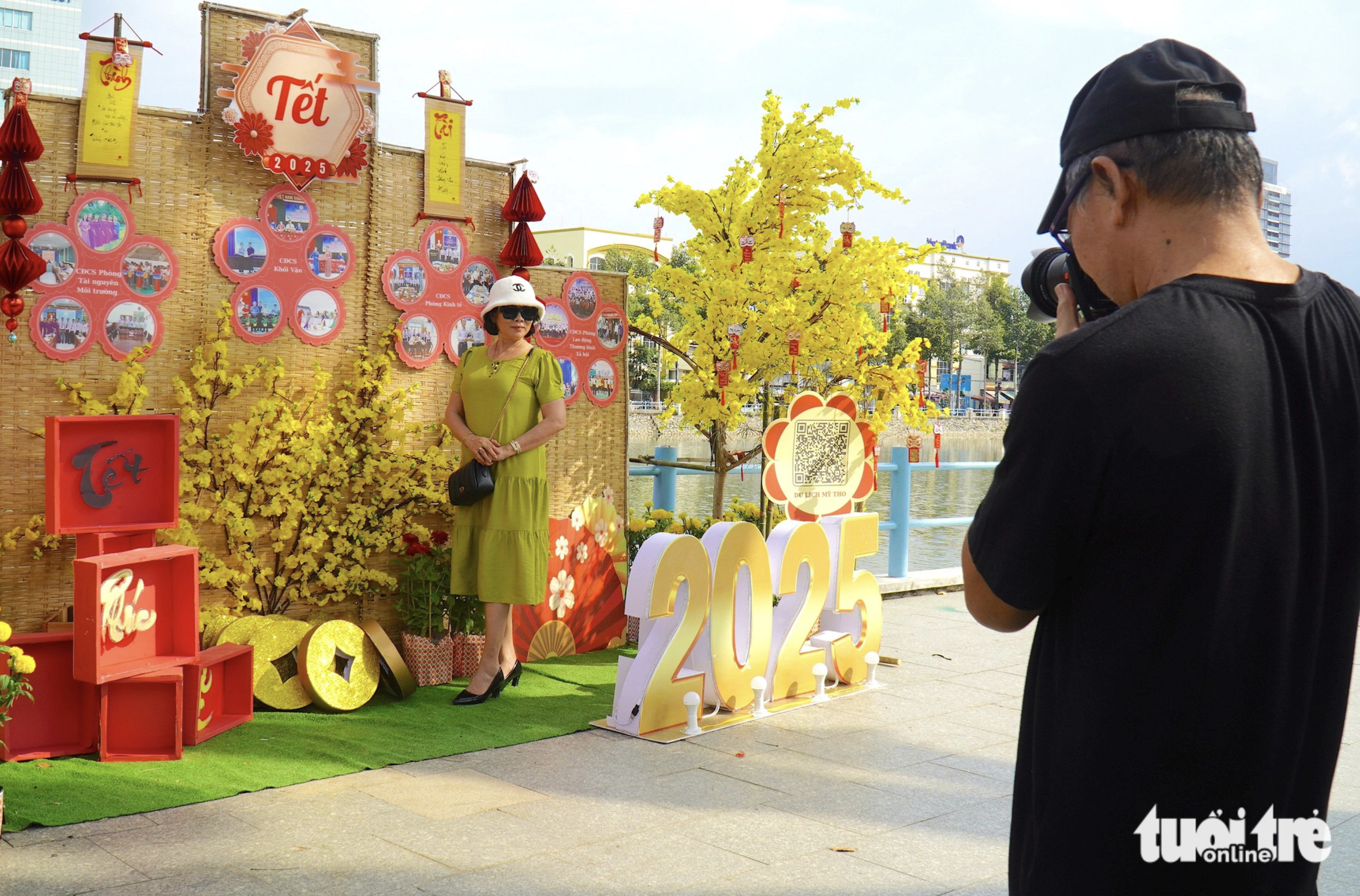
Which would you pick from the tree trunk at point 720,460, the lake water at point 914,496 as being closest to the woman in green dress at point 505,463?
the lake water at point 914,496

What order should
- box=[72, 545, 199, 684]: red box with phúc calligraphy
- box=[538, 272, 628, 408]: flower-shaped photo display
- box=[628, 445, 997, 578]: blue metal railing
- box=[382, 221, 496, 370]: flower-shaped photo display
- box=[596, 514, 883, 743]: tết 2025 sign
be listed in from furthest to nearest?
box=[628, 445, 997, 578]: blue metal railing, box=[538, 272, 628, 408]: flower-shaped photo display, box=[382, 221, 496, 370]: flower-shaped photo display, box=[596, 514, 883, 743]: tết 2025 sign, box=[72, 545, 199, 684]: red box with phúc calligraphy

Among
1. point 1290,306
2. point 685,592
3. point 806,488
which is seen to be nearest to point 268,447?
point 685,592

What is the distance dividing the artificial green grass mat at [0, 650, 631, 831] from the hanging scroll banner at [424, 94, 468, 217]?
2401 millimetres

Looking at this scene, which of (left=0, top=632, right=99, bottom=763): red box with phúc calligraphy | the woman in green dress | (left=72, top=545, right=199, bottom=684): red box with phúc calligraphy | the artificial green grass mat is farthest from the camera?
the woman in green dress

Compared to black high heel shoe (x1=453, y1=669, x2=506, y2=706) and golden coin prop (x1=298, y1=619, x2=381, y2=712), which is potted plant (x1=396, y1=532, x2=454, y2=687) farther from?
golden coin prop (x1=298, y1=619, x2=381, y2=712)

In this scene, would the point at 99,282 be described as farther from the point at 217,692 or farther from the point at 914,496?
the point at 914,496

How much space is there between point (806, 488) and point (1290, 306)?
14.7ft

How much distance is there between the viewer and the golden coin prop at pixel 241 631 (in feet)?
16.1

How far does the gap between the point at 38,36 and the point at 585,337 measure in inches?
2953

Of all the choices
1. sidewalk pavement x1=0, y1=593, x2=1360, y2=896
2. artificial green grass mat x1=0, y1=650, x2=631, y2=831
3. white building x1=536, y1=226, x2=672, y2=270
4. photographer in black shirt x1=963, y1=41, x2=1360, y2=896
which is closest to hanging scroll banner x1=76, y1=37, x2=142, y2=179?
artificial green grass mat x1=0, y1=650, x2=631, y2=831

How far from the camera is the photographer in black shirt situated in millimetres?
1229

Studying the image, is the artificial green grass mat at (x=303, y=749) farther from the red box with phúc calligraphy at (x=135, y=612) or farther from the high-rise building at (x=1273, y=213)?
the high-rise building at (x=1273, y=213)

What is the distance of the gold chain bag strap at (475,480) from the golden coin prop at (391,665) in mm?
665

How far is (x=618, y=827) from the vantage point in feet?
11.8
